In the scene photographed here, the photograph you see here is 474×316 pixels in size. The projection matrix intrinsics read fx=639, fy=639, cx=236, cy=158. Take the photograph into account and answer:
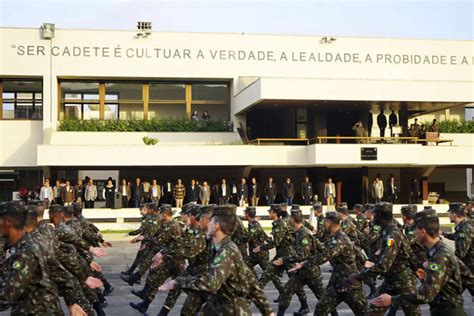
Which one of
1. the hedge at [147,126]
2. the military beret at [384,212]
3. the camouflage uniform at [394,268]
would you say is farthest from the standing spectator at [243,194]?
the camouflage uniform at [394,268]

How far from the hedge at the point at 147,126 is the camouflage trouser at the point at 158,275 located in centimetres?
2593

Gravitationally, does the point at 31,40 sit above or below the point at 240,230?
above

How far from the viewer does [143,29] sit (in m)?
36.6

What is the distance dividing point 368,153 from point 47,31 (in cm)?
1838

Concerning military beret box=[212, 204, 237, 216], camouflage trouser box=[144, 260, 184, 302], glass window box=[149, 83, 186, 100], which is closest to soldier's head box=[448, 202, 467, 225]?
camouflage trouser box=[144, 260, 184, 302]

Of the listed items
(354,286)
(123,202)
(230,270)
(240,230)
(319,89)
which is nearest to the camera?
(230,270)

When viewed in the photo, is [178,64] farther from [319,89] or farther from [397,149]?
[397,149]

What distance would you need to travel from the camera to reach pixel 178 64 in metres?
36.5

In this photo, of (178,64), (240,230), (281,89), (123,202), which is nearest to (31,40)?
(178,64)

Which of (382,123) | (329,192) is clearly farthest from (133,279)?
(382,123)

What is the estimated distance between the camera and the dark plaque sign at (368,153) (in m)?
31.7

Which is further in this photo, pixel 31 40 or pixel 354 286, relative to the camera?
pixel 31 40

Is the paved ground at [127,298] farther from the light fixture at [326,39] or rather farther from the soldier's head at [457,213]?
the light fixture at [326,39]

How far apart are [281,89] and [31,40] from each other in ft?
46.3
